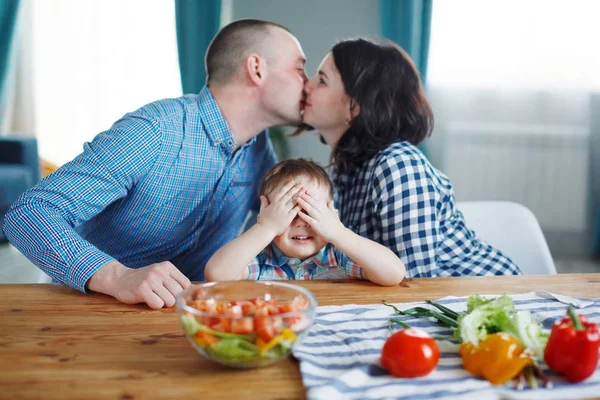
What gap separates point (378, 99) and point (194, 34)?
3398mm

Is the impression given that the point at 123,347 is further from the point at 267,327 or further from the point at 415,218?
the point at 415,218

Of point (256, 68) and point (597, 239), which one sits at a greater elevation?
point (256, 68)

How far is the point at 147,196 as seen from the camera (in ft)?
5.98

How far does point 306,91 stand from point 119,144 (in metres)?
0.76

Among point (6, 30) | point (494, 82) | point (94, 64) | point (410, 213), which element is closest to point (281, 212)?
point (410, 213)

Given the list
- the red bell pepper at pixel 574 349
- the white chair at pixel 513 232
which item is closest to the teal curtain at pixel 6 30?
the white chair at pixel 513 232

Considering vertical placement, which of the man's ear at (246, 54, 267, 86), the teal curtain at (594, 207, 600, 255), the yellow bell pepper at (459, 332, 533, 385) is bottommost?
the teal curtain at (594, 207, 600, 255)

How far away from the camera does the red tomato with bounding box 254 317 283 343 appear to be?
34.3 inches

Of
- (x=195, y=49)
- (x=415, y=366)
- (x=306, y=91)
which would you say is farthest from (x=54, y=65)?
(x=415, y=366)

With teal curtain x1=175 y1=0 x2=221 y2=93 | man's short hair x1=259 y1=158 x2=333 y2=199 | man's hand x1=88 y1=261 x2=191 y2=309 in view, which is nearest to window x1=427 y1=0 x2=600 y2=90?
teal curtain x1=175 y1=0 x2=221 y2=93

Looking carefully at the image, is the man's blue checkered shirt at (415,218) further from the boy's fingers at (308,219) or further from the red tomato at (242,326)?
the red tomato at (242,326)

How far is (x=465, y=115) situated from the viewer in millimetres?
4781

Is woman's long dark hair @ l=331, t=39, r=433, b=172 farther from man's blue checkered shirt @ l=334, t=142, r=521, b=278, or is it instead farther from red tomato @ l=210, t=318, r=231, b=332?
red tomato @ l=210, t=318, r=231, b=332

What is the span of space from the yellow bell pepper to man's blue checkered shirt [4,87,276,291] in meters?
0.82
